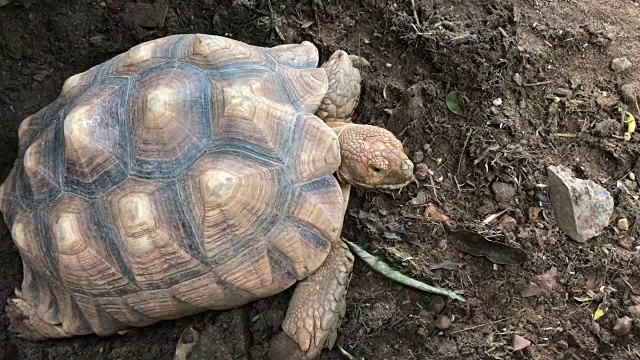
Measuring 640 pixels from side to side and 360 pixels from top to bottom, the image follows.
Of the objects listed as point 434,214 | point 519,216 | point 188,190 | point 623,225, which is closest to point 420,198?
point 434,214

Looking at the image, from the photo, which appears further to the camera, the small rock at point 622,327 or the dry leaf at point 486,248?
the dry leaf at point 486,248

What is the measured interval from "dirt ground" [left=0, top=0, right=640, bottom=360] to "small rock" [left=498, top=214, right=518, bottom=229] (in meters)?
0.02

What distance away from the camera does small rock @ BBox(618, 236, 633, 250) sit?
2820 millimetres

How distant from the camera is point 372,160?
2719 mm

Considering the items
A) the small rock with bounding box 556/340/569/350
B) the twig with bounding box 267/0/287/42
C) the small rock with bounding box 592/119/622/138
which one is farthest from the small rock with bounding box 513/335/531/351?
the twig with bounding box 267/0/287/42

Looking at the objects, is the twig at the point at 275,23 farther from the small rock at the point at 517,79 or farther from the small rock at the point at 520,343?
the small rock at the point at 520,343

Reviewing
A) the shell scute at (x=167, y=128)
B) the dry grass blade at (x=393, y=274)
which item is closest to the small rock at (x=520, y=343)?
the dry grass blade at (x=393, y=274)

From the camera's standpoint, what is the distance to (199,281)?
8.32 feet

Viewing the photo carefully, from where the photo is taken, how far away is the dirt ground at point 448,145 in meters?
2.70

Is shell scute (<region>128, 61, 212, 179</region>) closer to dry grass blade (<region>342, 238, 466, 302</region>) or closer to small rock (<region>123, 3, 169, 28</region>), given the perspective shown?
dry grass blade (<region>342, 238, 466, 302</region>)

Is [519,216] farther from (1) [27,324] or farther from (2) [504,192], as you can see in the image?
(1) [27,324]

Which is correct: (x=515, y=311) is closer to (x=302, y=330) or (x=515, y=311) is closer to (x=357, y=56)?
(x=302, y=330)

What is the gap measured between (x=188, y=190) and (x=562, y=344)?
69.4 inches

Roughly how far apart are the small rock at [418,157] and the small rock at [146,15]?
5.38 ft
